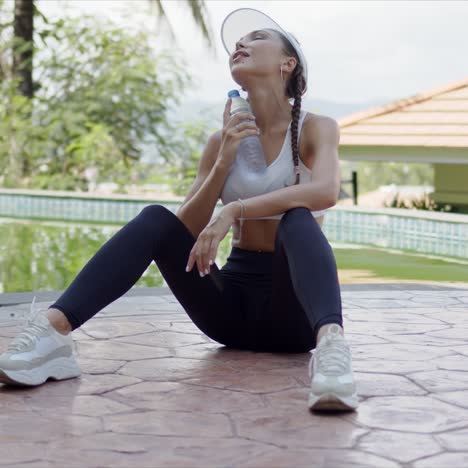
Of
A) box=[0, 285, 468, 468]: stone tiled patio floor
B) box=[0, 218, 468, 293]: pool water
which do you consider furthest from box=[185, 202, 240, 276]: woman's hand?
box=[0, 218, 468, 293]: pool water

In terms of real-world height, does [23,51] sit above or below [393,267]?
above

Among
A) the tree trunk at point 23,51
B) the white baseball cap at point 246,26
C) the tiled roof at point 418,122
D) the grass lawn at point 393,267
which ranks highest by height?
the tree trunk at point 23,51

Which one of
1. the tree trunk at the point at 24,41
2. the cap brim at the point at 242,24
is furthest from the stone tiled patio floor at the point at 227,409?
the tree trunk at the point at 24,41

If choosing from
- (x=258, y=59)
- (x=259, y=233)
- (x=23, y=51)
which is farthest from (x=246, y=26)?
(x=23, y=51)

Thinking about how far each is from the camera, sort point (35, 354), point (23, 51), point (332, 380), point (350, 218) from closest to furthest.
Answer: point (332, 380)
point (35, 354)
point (350, 218)
point (23, 51)

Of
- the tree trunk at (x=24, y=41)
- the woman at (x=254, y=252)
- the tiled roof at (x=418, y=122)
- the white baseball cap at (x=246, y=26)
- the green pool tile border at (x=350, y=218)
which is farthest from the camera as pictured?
the tree trunk at (x=24, y=41)

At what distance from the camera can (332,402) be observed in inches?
98.7

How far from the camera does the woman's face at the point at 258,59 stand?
3.18 metres

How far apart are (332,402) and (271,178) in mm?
892

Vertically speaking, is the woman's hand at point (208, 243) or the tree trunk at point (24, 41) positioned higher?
the tree trunk at point (24, 41)

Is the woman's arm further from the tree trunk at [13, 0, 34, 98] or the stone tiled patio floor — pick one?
the tree trunk at [13, 0, 34, 98]

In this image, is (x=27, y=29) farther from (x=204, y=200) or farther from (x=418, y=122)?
(x=204, y=200)

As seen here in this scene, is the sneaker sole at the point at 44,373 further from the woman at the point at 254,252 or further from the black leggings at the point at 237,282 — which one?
the black leggings at the point at 237,282

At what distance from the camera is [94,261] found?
2.85 m
